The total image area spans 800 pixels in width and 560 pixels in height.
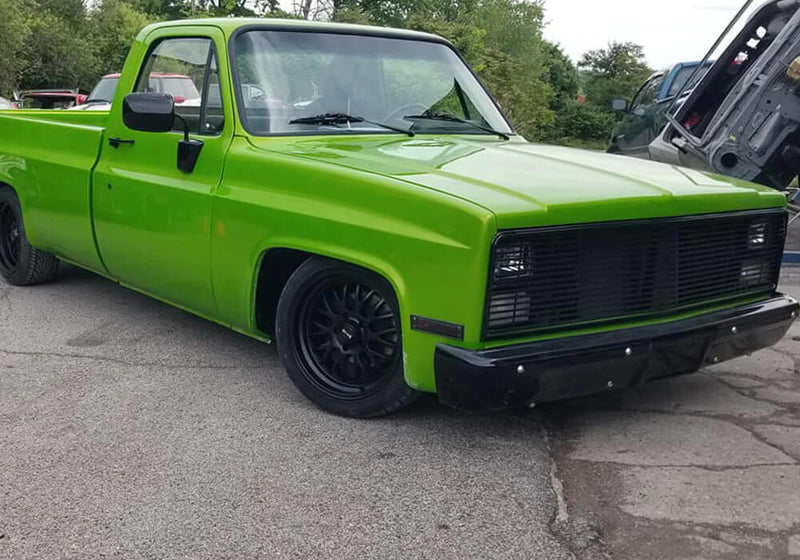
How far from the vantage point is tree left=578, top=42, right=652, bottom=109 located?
49.2m

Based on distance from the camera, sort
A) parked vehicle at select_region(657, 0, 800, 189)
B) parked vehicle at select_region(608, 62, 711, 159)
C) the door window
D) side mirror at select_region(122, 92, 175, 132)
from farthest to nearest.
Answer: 1. parked vehicle at select_region(608, 62, 711, 159)
2. parked vehicle at select_region(657, 0, 800, 189)
3. the door window
4. side mirror at select_region(122, 92, 175, 132)

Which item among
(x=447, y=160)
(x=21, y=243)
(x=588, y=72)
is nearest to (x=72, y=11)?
(x=588, y=72)

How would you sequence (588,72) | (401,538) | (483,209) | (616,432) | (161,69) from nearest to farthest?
1. (401,538)
2. (483,209)
3. (616,432)
4. (161,69)
5. (588,72)

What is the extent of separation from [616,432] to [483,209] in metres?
1.25

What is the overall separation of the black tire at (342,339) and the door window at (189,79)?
1.08 meters

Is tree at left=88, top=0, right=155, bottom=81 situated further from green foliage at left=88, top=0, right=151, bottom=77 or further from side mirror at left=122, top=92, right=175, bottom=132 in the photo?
side mirror at left=122, top=92, right=175, bottom=132

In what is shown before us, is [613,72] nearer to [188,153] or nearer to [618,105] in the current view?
[618,105]

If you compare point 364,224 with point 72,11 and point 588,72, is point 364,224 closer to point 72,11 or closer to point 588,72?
point 72,11

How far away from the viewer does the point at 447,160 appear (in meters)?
4.00

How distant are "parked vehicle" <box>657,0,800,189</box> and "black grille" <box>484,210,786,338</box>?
4.23 m

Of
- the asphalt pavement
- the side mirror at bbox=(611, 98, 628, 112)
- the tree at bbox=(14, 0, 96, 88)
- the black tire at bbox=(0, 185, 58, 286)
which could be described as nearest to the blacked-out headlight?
the asphalt pavement

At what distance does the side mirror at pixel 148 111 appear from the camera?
450 cm

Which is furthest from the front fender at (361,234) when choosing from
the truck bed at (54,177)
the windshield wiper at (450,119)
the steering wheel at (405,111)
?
the truck bed at (54,177)

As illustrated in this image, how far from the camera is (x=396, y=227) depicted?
354 cm
